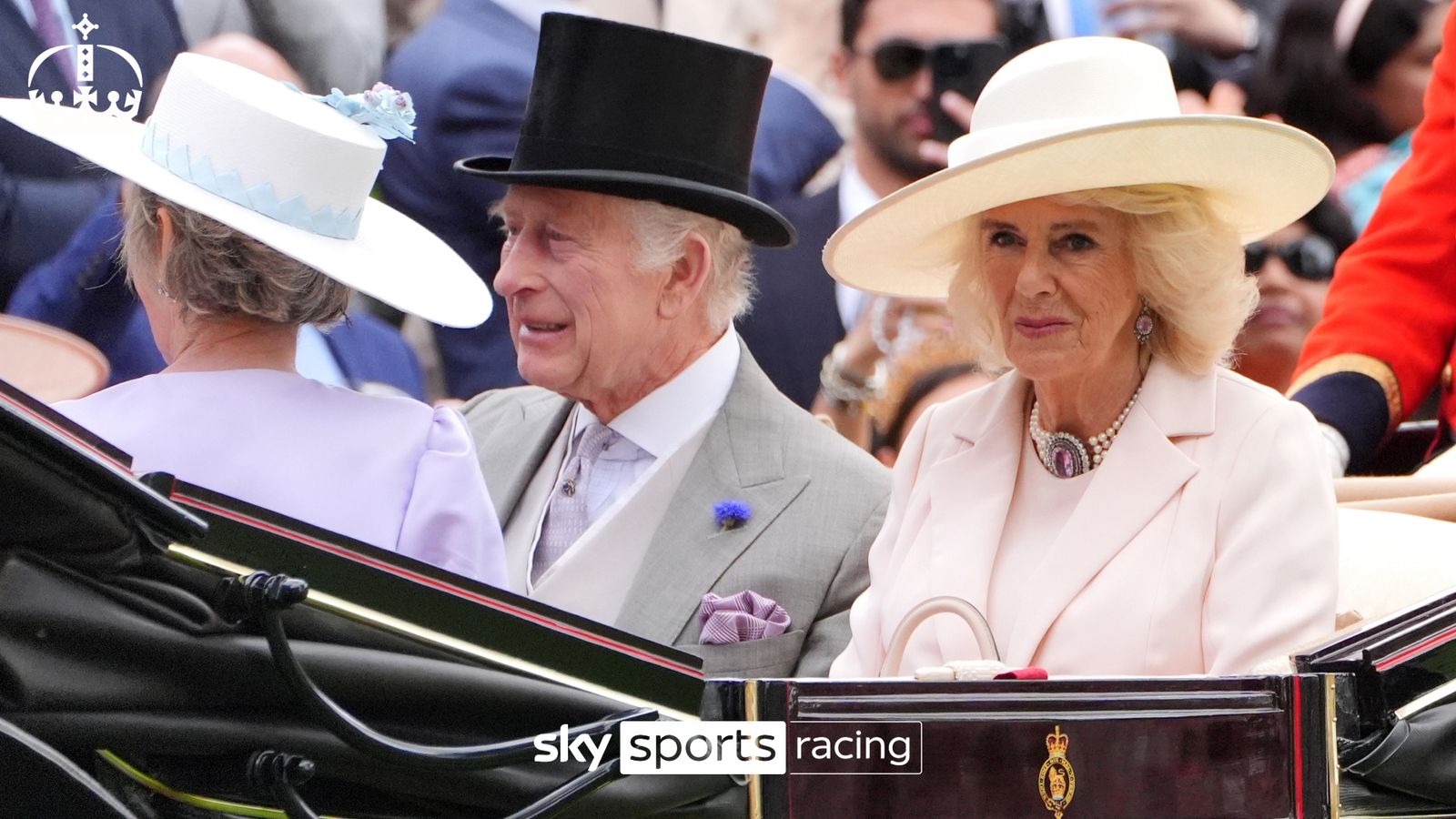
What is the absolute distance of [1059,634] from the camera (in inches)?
91.3

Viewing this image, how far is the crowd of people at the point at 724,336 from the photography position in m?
2.28

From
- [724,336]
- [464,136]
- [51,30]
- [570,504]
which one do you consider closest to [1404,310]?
[724,336]

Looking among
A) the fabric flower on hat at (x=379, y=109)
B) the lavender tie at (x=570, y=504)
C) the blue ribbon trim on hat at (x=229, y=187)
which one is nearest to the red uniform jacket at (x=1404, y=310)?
the lavender tie at (x=570, y=504)

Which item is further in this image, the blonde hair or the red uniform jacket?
the red uniform jacket

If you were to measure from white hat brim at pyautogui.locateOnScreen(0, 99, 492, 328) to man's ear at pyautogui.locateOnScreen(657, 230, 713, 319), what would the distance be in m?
0.60

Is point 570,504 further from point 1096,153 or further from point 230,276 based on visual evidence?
point 1096,153

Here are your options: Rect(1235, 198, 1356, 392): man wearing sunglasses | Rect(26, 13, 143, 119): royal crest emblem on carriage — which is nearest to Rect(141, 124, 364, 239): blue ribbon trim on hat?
Rect(26, 13, 143, 119): royal crest emblem on carriage

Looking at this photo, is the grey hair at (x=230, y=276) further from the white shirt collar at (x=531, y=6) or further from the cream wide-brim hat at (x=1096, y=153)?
the white shirt collar at (x=531, y=6)

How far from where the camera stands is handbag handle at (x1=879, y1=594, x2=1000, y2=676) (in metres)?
2.24

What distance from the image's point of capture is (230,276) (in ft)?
7.52

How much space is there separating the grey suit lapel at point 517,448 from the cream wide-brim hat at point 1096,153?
34.6 inches

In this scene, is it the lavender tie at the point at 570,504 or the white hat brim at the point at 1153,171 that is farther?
the lavender tie at the point at 570,504

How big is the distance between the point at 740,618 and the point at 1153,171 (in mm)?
910

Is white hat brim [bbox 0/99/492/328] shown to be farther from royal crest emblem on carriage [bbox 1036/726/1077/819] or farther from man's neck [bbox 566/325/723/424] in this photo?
royal crest emblem on carriage [bbox 1036/726/1077/819]
